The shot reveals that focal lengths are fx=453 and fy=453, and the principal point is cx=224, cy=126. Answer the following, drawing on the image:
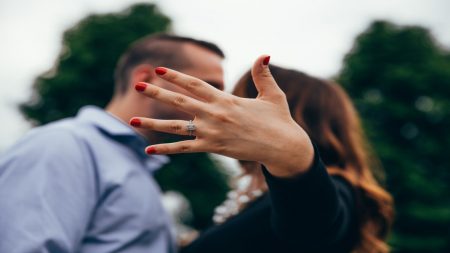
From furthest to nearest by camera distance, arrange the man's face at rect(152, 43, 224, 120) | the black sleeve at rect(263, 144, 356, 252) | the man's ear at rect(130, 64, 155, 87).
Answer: the man's ear at rect(130, 64, 155, 87) < the man's face at rect(152, 43, 224, 120) < the black sleeve at rect(263, 144, 356, 252)

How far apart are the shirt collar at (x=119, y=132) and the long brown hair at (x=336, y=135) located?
27.7 inches

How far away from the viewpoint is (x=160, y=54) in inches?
123

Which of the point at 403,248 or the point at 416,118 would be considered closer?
the point at 403,248

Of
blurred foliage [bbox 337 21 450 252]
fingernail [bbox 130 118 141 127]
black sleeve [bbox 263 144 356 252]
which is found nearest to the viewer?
fingernail [bbox 130 118 141 127]

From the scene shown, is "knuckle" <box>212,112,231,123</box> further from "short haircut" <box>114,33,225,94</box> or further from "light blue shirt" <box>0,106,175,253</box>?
"short haircut" <box>114,33,225,94</box>

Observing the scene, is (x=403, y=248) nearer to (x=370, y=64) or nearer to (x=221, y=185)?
(x=221, y=185)

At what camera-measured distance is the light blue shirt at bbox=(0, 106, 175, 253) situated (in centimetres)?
180

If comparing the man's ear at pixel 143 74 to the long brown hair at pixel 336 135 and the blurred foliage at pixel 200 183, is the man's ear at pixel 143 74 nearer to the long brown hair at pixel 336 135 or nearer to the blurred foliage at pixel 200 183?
the long brown hair at pixel 336 135

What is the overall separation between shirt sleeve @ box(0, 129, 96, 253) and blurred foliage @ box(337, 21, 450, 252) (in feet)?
56.4

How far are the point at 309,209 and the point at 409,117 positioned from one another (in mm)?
21289

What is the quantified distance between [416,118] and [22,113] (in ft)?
55.7

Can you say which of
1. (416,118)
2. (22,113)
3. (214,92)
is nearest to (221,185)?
(22,113)

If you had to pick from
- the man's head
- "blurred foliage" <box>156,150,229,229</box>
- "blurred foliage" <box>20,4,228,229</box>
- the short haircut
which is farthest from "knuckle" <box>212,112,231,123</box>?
"blurred foliage" <box>156,150,229,229</box>

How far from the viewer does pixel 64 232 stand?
6.07 ft
